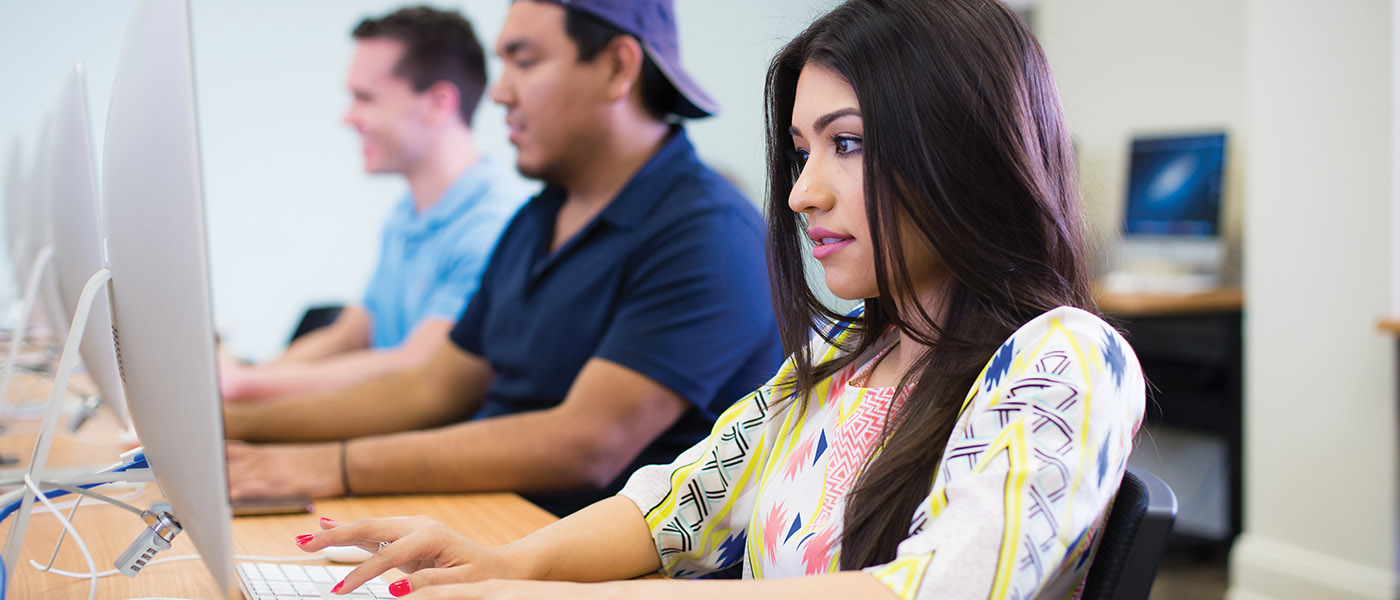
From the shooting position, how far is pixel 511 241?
5.74 feet

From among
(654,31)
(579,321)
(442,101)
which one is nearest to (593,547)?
(579,321)

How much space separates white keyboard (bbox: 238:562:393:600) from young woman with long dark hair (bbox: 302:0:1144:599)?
4 centimetres

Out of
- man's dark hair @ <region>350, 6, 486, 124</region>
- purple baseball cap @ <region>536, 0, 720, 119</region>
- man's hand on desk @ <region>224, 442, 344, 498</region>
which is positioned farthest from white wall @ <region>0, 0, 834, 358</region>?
man's hand on desk @ <region>224, 442, 344, 498</region>

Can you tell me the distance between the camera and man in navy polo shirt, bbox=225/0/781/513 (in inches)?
52.4

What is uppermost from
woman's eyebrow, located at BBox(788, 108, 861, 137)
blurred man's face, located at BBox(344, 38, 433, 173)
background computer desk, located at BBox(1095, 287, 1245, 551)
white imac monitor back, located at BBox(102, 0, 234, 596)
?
blurred man's face, located at BBox(344, 38, 433, 173)

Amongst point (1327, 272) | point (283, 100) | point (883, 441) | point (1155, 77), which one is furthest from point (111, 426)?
point (1155, 77)

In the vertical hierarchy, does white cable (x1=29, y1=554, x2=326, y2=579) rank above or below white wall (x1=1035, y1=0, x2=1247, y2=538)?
below

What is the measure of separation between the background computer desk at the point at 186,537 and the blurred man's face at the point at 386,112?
1.50 meters

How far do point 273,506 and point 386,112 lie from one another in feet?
6.11

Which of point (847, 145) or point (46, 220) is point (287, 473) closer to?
point (46, 220)

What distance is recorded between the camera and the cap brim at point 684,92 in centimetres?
158

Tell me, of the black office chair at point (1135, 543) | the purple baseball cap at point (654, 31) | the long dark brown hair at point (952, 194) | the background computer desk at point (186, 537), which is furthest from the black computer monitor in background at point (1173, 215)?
the black office chair at point (1135, 543)

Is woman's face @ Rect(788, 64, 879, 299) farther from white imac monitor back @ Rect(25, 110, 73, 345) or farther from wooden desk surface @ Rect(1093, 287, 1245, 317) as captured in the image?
wooden desk surface @ Rect(1093, 287, 1245, 317)

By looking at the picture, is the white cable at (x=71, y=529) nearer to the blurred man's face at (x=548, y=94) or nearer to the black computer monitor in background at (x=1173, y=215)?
the blurred man's face at (x=548, y=94)
